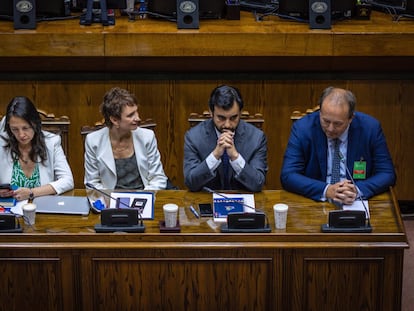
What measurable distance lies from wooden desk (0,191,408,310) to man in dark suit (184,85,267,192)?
48cm

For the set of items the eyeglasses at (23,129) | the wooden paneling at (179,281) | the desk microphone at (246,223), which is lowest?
the wooden paneling at (179,281)

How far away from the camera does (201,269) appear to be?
3.89m

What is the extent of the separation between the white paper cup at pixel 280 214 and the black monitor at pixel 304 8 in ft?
6.52

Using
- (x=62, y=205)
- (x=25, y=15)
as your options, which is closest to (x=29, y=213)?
(x=62, y=205)

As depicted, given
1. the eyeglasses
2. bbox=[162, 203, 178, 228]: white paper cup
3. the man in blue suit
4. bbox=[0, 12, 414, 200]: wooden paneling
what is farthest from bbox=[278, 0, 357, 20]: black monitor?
bbox=[162, 203, 178, 228]: white paper cup

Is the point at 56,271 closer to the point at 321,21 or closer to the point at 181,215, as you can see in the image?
the point at 181,215

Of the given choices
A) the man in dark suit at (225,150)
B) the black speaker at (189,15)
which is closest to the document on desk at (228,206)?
the man in dark suit at (225,150)

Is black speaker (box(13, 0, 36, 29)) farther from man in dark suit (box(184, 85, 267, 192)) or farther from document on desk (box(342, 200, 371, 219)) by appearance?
document on desk (box(342, 200, 371, 219))

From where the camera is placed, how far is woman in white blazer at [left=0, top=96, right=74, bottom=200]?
4.40m

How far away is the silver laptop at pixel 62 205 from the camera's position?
13.4ft

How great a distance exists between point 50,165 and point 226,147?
899mm

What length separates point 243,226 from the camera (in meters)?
3.89

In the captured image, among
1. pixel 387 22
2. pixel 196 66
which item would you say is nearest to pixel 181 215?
pixel 196 66

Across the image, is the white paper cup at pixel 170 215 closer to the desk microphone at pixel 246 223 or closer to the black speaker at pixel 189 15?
the desk microphone at pixel 246 223
